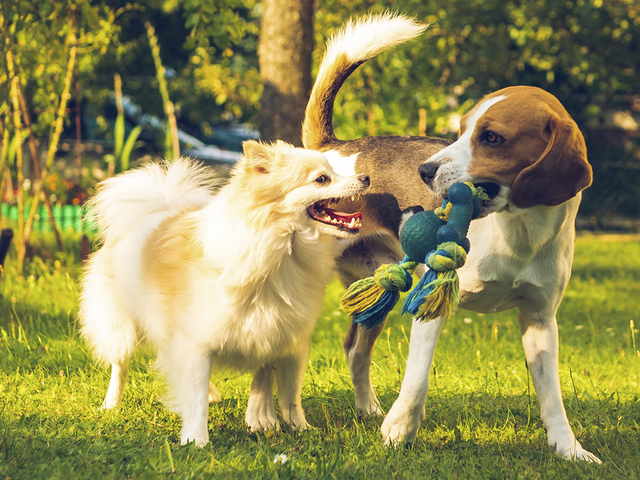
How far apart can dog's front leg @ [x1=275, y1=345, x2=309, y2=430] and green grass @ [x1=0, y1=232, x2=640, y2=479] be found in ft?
0.30

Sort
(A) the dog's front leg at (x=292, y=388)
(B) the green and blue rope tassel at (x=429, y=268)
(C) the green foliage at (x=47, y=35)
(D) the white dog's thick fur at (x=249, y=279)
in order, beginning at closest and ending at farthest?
(B) the green and blue rope tassel at (x=429, y=268)
(D) the white dog's thick fur at (x=249, y=279)
(A) the dog's front leg at (x=292, y=388)
(C) the green foliage at (x=47, y=35)

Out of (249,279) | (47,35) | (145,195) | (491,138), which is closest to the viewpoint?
(491,138)

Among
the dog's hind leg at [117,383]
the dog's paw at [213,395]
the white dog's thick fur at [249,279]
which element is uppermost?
the white dog's thick fur at [249,279]

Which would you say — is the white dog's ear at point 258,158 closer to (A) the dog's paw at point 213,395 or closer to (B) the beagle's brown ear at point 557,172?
(B) the beagle's brown ear at point 557,172

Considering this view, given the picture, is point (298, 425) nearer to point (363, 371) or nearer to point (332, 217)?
point (363, 371)

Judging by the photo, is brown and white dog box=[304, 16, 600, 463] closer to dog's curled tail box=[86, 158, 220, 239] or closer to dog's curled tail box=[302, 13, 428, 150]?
dog's curled tail box=[302, 13, 428, 150]

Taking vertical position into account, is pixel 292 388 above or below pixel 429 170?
below

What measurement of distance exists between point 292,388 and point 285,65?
3.82 meters

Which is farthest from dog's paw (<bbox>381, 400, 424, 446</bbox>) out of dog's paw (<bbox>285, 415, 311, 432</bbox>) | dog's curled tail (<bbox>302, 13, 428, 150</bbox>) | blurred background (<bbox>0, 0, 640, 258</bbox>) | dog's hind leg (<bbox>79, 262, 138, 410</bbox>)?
blurred background (<bbox>0, 0, 640, 258</bbox>)

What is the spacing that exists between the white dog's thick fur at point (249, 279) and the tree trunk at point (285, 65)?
3.16m

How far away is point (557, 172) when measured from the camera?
2.73 m

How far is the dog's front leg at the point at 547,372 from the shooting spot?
3.14 m

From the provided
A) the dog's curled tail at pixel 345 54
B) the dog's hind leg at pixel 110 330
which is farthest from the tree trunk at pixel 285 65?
the dog's hind leg at pixel 110 330

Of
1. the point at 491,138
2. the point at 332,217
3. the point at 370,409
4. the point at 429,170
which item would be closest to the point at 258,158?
the point at 332,217
